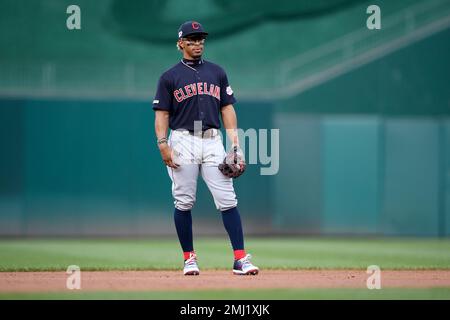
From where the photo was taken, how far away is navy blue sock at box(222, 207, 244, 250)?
6.82m

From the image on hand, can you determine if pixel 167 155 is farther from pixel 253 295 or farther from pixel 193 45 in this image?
pixel 253 295

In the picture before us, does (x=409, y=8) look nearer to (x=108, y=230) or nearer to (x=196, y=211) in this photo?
(x=196, y=211)

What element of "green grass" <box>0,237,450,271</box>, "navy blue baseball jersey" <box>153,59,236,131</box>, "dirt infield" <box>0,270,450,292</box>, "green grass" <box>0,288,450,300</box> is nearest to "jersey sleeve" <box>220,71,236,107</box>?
"navy blue baseball jersey" <box>153,59,236,131</box>

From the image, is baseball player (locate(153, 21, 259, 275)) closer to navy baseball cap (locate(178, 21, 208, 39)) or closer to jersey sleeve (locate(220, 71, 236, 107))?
navy baseball cap (locate(178, 21, 208, 39))

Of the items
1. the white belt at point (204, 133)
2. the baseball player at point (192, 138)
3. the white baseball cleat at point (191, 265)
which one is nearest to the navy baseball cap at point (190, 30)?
the baseball player at point (192, 138)

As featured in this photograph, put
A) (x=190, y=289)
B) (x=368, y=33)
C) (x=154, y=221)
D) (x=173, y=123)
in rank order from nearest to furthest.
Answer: (x=190, y=289)
(x=173, y=123)
(x=154, y=221)
(x=368, y=33)

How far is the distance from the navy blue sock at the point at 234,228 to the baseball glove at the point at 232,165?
11.9 inches

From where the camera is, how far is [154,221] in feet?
49.5

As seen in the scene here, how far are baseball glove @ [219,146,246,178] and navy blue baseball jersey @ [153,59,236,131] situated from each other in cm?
28

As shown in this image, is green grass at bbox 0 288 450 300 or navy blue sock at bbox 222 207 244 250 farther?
navy blue sock at bbox 222 207 244 250

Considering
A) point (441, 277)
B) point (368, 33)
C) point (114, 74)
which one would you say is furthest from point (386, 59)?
point (441, 277)

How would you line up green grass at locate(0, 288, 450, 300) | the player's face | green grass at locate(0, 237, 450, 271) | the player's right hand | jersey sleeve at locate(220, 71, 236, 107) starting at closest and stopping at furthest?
green grass at locate(0, 288, 450, 300), the player's right hand, the player's face, jersey sleeve at locate(220, 71, 236, 107), green grass at locate(0, 237, 450, 271)

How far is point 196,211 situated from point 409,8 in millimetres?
6370

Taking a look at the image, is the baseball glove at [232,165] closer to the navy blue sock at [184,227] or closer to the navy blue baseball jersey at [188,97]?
the navy blue baseball jersey at [188,97]
